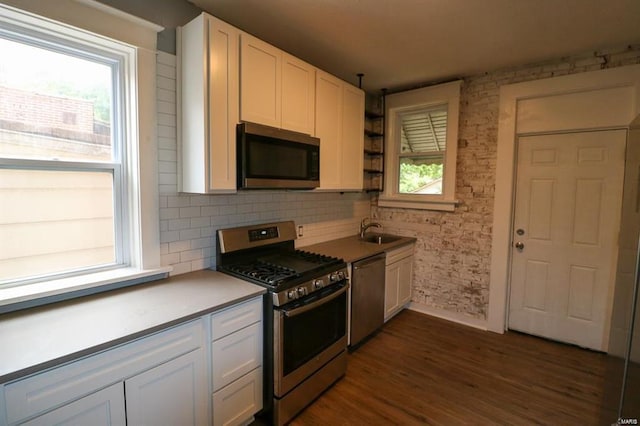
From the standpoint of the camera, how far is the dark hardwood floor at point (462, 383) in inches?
82.0

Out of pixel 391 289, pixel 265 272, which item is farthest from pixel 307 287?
pixel 391 289

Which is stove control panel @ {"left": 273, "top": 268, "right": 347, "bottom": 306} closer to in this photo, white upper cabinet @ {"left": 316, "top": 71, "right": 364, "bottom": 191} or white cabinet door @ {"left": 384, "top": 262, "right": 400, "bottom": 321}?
white upper cabinet @ {"left": 316, "top": 71, "right": 364, "bottom": 191}

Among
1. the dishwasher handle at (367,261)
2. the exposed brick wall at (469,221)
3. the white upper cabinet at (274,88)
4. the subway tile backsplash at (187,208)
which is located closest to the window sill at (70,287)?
the subway tile backsplash at (187,208)

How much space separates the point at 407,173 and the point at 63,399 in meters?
3.63

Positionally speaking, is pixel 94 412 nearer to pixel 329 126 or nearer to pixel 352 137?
pixel 329 126

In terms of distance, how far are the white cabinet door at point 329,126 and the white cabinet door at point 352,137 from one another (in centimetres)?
9

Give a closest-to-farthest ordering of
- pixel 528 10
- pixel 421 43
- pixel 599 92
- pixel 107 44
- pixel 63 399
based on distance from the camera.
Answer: pixel 63 399 < pixel 107 44 < pixel 528 10 < pixel 421 43 < pixel 599 92

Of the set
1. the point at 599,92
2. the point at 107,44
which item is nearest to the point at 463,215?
the point at 599,92

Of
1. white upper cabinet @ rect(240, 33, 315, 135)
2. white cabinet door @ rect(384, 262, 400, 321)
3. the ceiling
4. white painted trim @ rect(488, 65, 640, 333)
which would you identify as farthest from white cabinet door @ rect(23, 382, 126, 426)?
white painted trim @ rect(488, 65, 640, 333)

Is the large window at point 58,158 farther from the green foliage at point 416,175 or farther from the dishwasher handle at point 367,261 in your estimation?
the green foliage at point 416,175

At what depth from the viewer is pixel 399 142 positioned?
154 inches

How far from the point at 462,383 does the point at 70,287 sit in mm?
2741

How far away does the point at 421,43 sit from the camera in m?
2.56

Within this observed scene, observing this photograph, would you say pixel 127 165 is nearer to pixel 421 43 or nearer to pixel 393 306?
pixel 421 43
